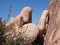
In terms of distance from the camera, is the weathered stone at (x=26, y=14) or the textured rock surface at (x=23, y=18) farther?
the weathered stone at (x=26, y=14)

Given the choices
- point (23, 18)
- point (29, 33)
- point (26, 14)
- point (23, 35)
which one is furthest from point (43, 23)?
point (23, 35)

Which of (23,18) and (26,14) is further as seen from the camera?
(26,14)

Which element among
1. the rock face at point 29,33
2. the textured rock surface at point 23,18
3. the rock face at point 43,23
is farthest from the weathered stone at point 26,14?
the rock face at point 29,33

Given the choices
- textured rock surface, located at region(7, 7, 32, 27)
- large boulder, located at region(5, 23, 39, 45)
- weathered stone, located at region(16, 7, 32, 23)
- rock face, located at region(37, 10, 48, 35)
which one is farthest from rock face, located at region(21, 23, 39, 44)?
weathered stone, located at region(16, 7, 32, 23)

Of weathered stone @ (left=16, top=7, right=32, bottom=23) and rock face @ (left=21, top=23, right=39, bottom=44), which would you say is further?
weathered stone @ (left=16, top=7, right=32, bottom=23)

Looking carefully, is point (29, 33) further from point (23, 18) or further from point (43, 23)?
point (23, 18)

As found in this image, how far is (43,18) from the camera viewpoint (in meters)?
15.7

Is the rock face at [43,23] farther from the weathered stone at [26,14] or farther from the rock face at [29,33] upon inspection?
the weathered stone at [26,14]

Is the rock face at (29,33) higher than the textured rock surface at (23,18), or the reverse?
the textured rock surface at (23,18)

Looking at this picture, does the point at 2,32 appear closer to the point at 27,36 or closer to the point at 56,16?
the point at 27,36

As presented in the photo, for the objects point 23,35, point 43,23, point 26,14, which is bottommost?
point 23,35

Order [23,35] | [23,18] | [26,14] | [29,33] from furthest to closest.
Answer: [26,14], [23,18], [29,33], [23,35]

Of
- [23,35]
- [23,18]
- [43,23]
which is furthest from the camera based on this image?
[23,18]

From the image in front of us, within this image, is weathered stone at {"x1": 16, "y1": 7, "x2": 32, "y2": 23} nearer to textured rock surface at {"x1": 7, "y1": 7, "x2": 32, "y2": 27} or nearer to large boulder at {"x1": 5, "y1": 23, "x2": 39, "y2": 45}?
textured rock surface at {"x1": 7, "y1": 7, "x2": 32, "y2": 27}
